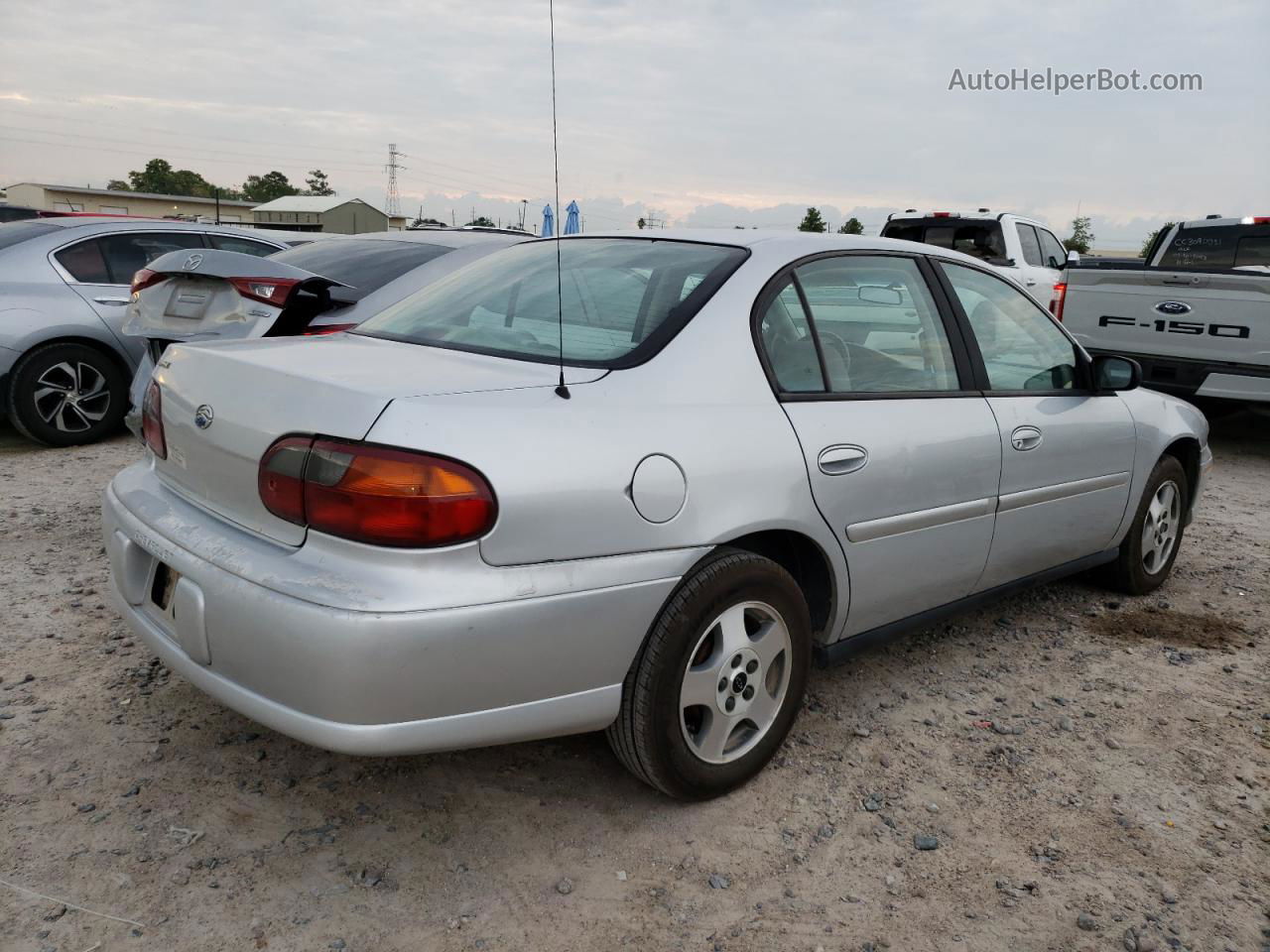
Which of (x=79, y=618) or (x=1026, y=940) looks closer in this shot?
(x=1026, y=940)

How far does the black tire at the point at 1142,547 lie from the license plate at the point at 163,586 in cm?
368

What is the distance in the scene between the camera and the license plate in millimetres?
2495

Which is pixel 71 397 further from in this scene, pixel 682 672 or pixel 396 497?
pixel 682 672

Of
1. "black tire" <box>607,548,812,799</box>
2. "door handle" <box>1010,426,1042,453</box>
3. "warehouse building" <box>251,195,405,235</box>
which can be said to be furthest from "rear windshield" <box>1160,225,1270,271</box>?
"warehouse building" <box>251,195,405,235</box>

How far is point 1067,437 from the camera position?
3689 millimetres

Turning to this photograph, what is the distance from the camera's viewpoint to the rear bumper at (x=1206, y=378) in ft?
24.5

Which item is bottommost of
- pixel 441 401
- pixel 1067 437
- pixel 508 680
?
pixel 508 680

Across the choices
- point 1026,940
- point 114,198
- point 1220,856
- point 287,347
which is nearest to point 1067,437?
point 1220,856

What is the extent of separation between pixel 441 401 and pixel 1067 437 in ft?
8.18

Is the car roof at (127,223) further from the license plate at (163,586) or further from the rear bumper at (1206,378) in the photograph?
the rear bumper at (1206,378)

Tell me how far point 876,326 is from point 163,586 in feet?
7.16

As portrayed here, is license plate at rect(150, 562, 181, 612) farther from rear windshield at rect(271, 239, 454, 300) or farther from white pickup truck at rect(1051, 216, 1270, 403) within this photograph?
white pickup truck at rect(1051, 216, 1270, 403)

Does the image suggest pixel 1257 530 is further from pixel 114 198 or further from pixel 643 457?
pixel 114 198

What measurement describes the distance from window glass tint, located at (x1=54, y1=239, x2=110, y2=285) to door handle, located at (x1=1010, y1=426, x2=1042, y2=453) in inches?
240
